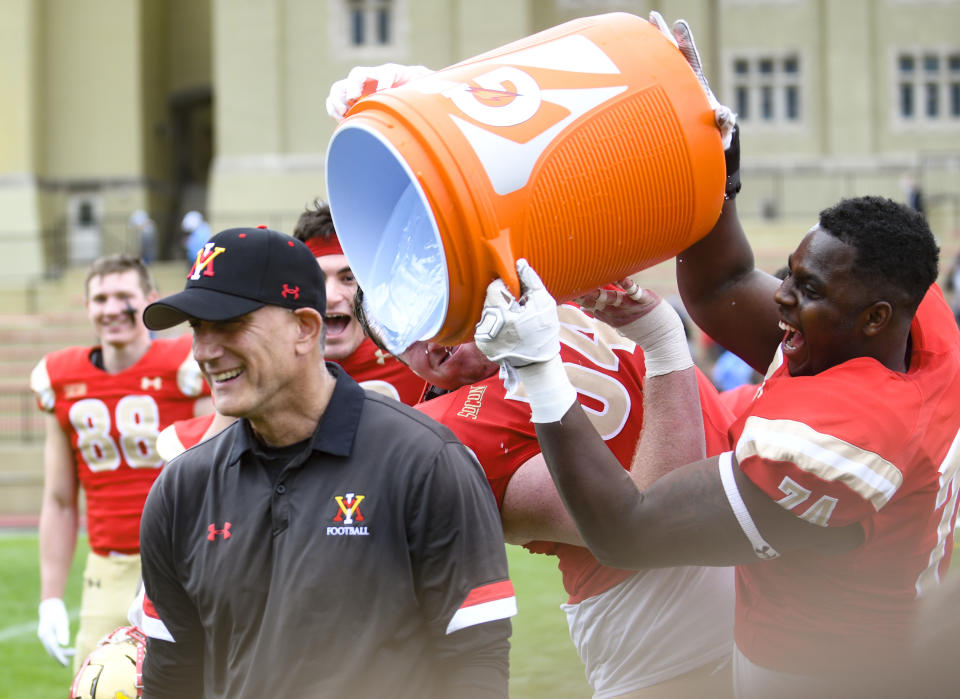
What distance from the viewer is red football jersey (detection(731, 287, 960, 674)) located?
2170 mm

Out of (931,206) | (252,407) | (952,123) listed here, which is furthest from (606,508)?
(952,123)

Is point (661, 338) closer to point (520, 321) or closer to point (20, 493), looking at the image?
point (520, 321)

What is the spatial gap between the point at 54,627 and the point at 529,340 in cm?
393

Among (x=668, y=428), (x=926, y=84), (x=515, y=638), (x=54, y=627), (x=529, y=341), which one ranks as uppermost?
(x=926, y=84)

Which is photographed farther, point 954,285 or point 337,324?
point 954,285

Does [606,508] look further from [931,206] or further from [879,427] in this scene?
[931,206]

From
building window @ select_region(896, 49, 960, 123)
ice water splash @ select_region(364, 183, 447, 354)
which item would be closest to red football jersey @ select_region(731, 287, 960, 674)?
ice water splash @ select_region(364, 183, 447, 354)

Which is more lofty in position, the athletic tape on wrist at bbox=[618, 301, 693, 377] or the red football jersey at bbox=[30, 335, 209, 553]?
the athletic tape on wrist at bbox=[618, 301, 693, 377]

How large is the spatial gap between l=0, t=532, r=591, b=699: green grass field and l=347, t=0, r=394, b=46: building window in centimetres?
1650

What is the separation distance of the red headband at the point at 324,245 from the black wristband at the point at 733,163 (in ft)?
4.62

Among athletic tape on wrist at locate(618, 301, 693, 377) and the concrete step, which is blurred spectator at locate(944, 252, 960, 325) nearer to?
the concrete step

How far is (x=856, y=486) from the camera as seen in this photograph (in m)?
2.16

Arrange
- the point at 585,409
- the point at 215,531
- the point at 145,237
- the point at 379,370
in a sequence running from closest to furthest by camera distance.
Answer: the point at 215,531, the point at 585,409, the point at 379,370, the point at 145,237

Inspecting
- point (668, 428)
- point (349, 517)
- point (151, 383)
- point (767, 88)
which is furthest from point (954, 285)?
point (349, 517)
